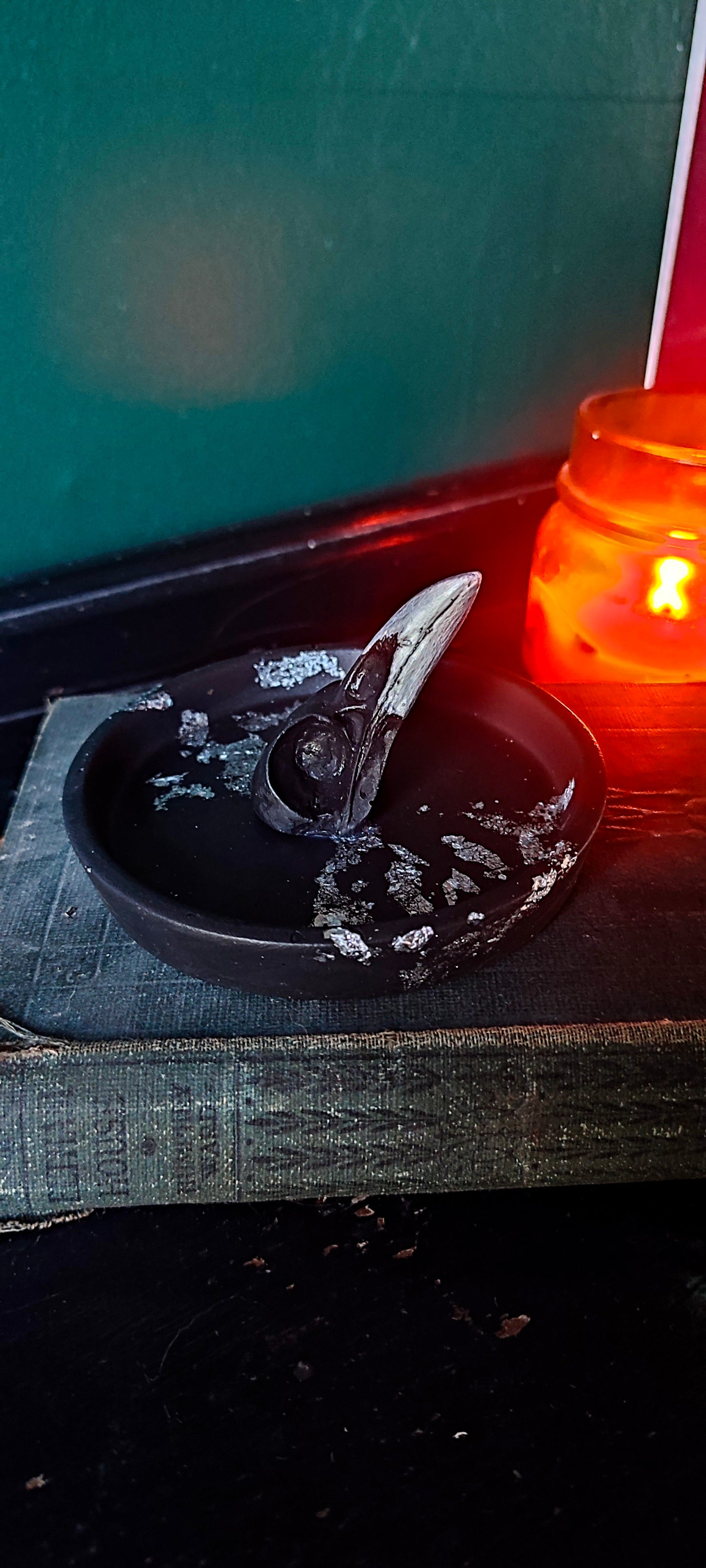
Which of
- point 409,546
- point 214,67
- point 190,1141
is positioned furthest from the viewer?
point 409,546

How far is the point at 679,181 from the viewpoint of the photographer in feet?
3.28

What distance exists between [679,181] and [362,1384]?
3.38ft

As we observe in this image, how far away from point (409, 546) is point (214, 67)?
0.41 m

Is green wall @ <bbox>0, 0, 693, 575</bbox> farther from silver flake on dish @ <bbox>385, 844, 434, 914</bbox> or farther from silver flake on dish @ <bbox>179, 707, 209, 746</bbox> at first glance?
silver flake on dish @ <bbox>385, 844, 434, 914</bbox>

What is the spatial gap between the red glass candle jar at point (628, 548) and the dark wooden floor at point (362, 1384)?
431 millimetres

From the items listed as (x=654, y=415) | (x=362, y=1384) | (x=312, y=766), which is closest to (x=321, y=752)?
(x=312, y=766)

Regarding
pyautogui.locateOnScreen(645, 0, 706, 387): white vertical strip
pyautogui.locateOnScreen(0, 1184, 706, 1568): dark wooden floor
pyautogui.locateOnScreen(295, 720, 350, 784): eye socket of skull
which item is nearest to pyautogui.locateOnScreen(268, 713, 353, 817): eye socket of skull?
pyautogui.locateOnScreen(295, 720, 350, 784): eye socket of skull

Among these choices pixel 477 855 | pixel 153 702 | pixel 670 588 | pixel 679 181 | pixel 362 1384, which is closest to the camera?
pixel 362 1384

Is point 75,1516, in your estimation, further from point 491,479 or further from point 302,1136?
point 491,479

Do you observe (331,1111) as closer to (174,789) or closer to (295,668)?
(174,789)

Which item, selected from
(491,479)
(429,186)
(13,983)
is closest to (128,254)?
(429,186)

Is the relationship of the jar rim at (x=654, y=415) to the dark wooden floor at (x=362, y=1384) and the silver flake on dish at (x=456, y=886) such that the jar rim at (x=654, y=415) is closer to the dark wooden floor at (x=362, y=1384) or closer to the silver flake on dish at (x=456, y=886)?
the silver flake on dish at (x=456, y=886)

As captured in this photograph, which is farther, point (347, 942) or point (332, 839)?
point (332, 839)

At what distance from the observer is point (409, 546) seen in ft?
3.34
